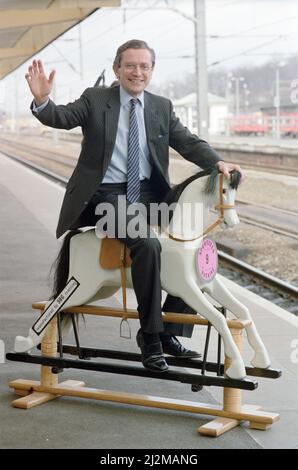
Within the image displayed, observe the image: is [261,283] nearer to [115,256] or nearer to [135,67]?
[115,256]

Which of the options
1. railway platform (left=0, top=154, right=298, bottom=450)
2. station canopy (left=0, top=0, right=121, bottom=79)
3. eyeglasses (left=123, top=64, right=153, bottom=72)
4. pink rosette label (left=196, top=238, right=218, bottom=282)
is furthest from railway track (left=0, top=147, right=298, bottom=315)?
eyeglasses (left=123, top=64, right=153, bottom=72)

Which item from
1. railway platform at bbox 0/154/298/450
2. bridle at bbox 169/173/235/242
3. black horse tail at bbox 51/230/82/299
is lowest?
railway platform at bbox 0/154/298/450

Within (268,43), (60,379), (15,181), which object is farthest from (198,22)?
(60,379)

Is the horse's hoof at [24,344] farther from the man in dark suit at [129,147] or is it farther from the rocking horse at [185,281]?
the man in dark suit at [129,147]

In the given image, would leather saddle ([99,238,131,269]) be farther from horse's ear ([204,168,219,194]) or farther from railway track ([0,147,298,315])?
railway track ([0,147,298,315])

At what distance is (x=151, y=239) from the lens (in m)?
3.84

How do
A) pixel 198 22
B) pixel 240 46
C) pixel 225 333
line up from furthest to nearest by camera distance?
1. pixel 240 46
2. pixel 198 22
3. pixel 225 333

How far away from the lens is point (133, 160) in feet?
13.3

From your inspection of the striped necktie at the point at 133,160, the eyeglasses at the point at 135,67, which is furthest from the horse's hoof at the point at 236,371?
the eyeglasses at the point at 135,67

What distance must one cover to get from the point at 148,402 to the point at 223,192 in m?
0.96

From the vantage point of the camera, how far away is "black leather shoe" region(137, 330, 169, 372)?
3.91 metres

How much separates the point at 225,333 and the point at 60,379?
43.9 inches

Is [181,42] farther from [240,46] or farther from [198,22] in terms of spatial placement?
[198,22]

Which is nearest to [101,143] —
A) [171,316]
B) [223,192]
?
[223,192]
